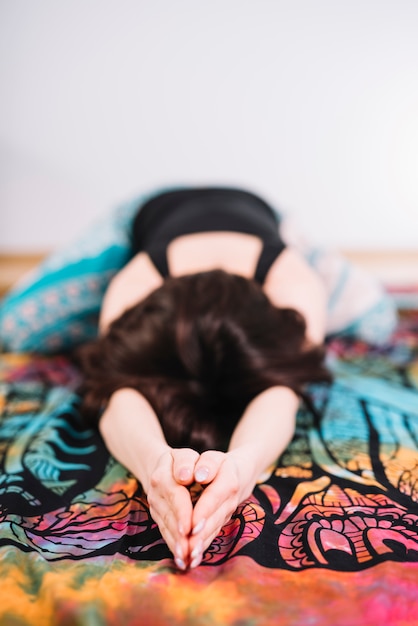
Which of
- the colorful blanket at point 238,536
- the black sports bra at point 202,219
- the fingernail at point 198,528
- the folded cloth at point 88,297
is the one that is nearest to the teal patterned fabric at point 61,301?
the folded cloth at point 88,297

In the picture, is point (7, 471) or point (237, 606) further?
point (7, 471)

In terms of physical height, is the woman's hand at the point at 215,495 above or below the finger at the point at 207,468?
below

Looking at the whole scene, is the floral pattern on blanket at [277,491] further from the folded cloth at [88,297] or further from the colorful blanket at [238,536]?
the folded cloth at [88,297]

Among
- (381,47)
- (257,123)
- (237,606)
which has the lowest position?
(237,606)

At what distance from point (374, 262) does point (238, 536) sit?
1986 millimetres

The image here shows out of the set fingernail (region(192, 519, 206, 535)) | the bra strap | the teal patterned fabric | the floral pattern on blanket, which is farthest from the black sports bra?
fingernail (region(192, 519, 206, 535))

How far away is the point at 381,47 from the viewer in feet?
7.31

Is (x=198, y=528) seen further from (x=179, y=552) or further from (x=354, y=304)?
(x=354, y=304)

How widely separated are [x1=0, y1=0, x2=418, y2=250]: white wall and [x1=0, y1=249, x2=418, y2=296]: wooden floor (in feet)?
0.16

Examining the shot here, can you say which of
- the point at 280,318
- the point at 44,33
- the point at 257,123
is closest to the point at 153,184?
the point at 257,123

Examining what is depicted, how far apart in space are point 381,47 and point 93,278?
1.58 m

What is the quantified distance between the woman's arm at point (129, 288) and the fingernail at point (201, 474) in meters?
0.60

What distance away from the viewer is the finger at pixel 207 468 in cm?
63

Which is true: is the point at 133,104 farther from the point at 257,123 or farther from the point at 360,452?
Result: the point at 360,452
